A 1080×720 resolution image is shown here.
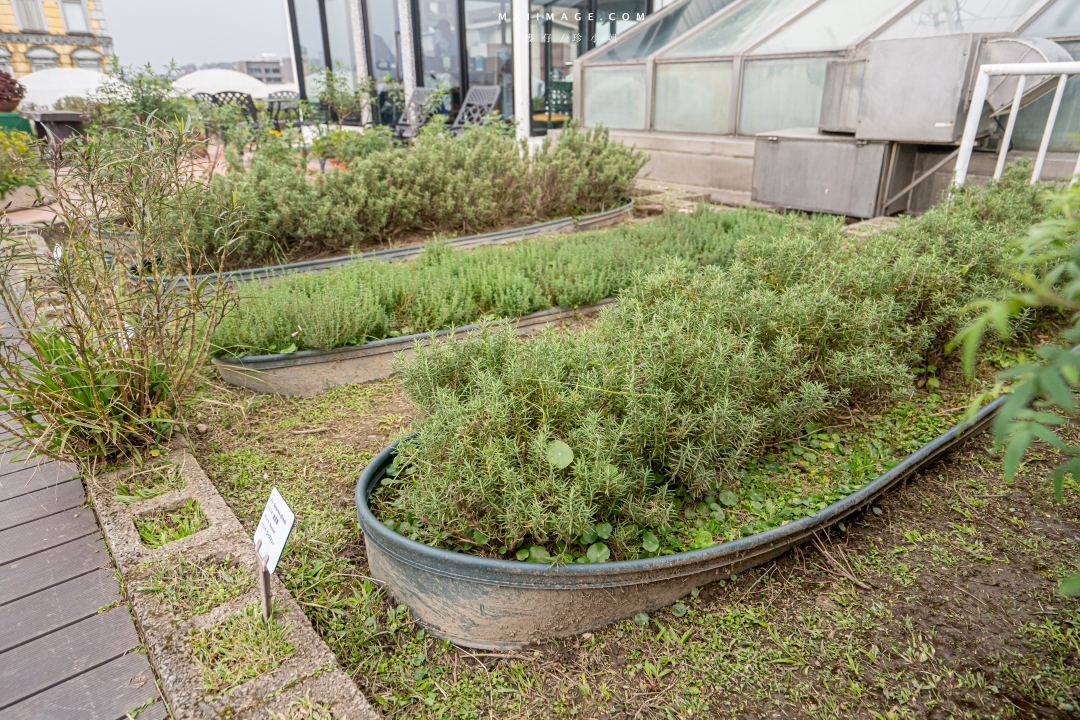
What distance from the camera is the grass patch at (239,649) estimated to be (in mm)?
1615

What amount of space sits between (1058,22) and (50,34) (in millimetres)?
33950

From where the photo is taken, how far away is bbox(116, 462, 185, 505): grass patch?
7.67 feet

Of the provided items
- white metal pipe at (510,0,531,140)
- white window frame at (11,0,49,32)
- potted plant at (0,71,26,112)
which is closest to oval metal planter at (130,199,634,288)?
white metal pipe at (510,0,531,140)

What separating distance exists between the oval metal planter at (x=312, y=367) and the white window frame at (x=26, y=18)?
106ft

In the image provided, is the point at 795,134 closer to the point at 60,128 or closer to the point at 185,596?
the point at 185,596

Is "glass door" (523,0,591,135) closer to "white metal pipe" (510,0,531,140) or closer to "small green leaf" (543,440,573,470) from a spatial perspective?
"white metal pipe" (510,0,531,140)

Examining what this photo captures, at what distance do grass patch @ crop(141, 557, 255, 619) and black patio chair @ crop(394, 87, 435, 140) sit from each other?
7728 mm

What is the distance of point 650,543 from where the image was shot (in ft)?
6.15

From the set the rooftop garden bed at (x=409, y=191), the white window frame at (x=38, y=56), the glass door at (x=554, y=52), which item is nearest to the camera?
the rooftop garden bed at (x=409, y=191)

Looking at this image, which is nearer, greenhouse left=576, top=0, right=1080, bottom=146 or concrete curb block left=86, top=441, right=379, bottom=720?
concrete curb block left=86, top=441, right=379, bottom=720

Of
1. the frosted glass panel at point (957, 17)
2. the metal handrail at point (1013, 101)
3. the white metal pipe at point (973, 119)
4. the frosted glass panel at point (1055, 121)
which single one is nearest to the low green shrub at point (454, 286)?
the white metal pipe at point (973, 119)

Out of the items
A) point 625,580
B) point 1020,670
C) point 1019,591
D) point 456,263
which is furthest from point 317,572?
point 456,263

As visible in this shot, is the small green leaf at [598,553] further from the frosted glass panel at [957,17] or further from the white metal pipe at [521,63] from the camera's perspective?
the white metal pipe at [521,63]

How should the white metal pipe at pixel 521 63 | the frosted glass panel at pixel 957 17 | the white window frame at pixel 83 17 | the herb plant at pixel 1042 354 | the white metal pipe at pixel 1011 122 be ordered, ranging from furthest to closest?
the white window frame at pixel 83 17, the white metal pipe at pixel 521 63, the frosted glass panel at pixel 957 17, the white metal pipe at pixel 1011 122, the herb plant at pixel 1042 354
